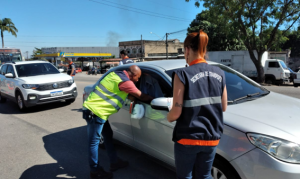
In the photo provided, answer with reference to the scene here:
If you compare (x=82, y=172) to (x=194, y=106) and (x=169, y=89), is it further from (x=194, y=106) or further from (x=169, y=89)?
(x=194, y=106)

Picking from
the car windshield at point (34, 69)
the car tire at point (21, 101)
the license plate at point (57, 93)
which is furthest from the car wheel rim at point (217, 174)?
the car windshield at point (34, 69)

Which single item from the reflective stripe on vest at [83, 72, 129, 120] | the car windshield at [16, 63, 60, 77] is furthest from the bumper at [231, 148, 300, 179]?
the car windshield at [16, 63, 60, 77]

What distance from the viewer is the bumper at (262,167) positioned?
74.0 inches

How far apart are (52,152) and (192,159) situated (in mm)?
3330

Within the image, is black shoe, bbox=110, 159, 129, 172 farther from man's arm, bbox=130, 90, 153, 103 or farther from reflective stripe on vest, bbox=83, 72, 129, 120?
man's arm, bbox=130, 90, 153, 103

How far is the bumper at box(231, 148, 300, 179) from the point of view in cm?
188

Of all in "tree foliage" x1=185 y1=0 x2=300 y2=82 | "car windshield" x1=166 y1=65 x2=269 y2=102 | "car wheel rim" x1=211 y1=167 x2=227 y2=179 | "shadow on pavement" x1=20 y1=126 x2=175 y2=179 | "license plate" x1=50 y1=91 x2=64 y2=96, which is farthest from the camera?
"tree foliage" x1=185 y1=0 x2=300 y2=82

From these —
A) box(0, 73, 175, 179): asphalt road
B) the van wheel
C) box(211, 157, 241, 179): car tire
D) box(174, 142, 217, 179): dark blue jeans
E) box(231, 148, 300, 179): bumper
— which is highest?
box(174, 142, 217, 179): dark blue jeans

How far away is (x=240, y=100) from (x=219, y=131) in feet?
3.86

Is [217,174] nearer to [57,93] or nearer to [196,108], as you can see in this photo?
[196,108]

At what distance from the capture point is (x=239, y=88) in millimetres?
3164

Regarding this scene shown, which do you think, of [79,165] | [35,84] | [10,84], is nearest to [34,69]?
[10,84]

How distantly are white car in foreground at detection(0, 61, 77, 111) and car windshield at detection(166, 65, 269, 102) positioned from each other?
5599mm

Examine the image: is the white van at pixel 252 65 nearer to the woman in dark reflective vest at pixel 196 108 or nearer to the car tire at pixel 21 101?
the car tire at pixel 21 101
